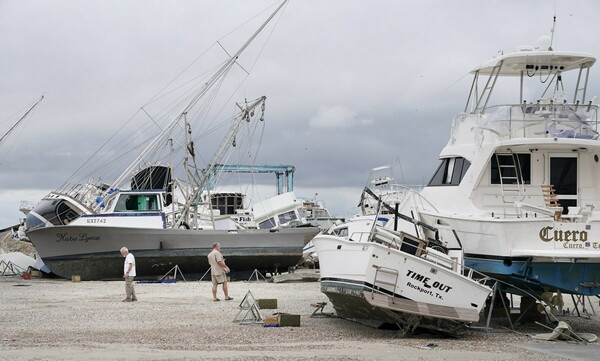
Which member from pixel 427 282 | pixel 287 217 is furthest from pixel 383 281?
pixel 287 217

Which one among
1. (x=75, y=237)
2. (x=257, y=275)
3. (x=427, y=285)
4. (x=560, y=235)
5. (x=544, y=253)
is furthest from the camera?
(x=257, y=275)

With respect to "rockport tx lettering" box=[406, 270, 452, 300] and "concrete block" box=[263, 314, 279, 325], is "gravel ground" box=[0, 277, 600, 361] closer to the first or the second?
"concrete block" box=[263, 314, 279, 325]

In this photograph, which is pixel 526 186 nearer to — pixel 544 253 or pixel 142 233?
pixel 544 253

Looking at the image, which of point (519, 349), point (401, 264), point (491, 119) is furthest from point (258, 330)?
point (491, 119)

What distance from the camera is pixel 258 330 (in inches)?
737

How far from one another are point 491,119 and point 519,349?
20.7 feet

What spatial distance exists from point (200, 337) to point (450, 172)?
772 cm

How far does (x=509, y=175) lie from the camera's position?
21.0 m

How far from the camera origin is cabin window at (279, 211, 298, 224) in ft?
162

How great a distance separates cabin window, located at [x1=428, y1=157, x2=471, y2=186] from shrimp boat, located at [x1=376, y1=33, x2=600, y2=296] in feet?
0.09

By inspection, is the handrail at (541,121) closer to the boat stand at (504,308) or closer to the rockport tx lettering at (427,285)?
the boat stand at (504,308)

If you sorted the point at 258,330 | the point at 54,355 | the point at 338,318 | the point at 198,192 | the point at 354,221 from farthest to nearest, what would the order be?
the point at 198,192, the point at 338,318, the point at 354,221, the point at 258,330, the point at 54,355

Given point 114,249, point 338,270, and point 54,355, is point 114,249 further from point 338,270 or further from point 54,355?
point 54,355

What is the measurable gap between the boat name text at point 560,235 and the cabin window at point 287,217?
101ft
